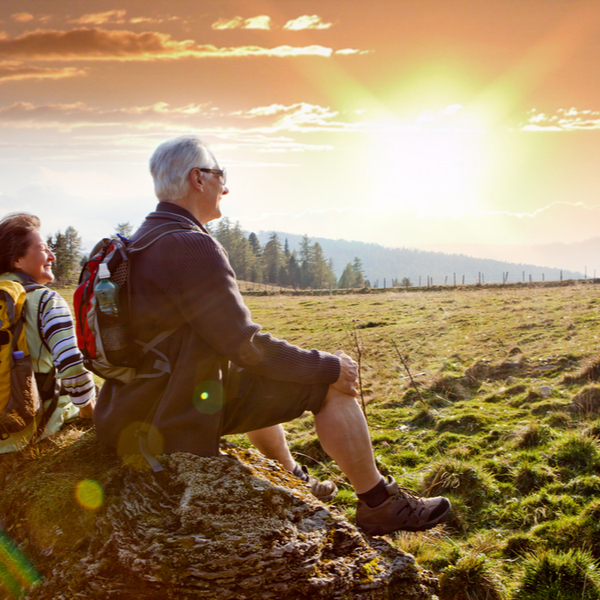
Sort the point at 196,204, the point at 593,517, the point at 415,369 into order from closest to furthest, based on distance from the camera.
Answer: the point at 196,204, the point at 593,517, the point at 415,369

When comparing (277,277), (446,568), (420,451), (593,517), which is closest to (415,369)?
(420,451)

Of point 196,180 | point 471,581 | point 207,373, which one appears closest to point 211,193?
point 196,180

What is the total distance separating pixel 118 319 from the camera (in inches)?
108

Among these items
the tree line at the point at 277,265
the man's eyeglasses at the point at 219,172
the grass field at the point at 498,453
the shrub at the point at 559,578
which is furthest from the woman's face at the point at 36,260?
the tree line at the point at 277,265

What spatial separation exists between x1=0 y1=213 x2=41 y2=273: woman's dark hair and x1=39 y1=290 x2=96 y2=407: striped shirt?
435mm

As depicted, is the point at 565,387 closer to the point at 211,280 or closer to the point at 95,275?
the point at 211,280

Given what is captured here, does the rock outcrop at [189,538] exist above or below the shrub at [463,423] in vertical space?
above

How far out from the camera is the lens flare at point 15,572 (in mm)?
2402

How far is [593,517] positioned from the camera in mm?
3920

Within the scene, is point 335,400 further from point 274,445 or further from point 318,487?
point 318,487

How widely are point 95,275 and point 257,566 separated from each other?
6.37 ft

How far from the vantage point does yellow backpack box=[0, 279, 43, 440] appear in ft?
11.1

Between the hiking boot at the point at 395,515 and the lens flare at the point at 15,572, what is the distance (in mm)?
1947

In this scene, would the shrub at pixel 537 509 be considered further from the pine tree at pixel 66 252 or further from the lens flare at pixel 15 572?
the pine tree at pixel 66 252
